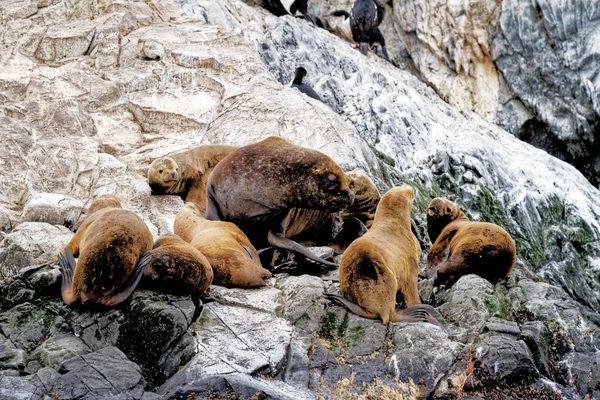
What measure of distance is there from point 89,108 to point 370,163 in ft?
13.7

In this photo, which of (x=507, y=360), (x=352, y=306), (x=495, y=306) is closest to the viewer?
(x=507, y=360)

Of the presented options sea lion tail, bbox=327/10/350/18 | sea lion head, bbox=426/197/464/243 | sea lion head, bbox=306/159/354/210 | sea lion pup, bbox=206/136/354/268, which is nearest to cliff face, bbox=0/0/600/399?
sea lion tail, bbox=327/10/350/18

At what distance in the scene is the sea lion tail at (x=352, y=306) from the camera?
583 centimetres

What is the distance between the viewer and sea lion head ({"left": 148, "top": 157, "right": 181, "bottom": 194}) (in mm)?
9211

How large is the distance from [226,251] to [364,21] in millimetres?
13256

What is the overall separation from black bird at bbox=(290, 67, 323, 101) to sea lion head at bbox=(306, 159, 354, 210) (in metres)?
5.76

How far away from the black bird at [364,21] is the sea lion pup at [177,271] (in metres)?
13.2

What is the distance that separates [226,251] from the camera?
6512mm

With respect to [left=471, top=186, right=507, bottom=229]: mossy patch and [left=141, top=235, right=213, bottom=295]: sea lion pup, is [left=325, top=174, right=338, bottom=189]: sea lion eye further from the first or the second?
[left=471, top=186, right=507, bottom=229]: mossy patch

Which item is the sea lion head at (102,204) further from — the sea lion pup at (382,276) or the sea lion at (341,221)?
the sea lion pup at (382,276)

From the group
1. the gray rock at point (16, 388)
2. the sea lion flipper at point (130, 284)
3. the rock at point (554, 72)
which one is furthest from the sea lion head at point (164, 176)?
the rock at point (554, 72)

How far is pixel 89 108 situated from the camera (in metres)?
11.1

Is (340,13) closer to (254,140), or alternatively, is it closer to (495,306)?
(254,140)

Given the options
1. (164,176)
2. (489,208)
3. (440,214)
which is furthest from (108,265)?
(489,208)
